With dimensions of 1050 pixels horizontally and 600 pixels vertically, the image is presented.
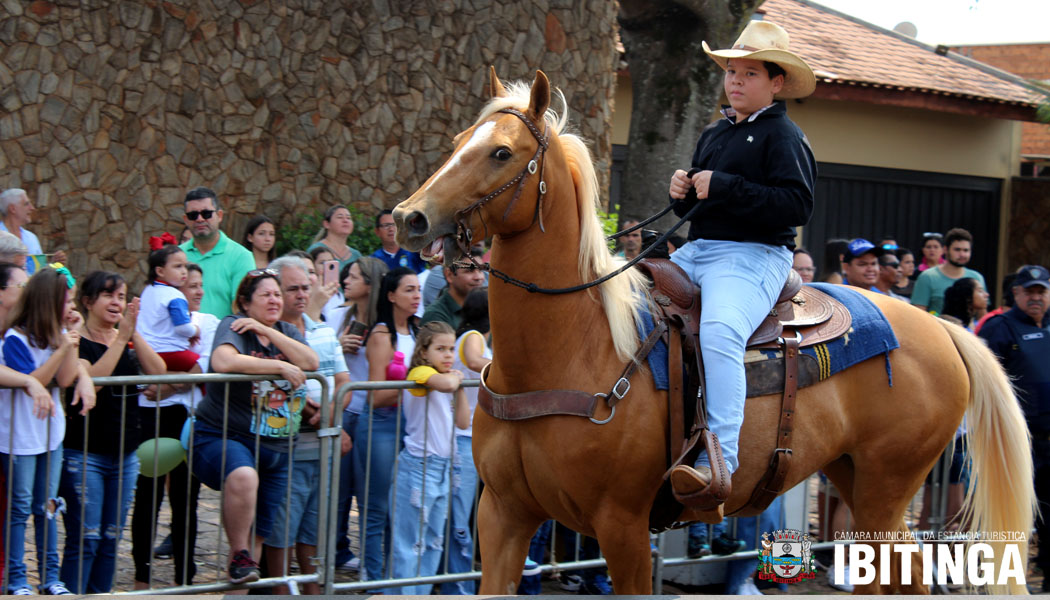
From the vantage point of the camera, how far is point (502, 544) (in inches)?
172

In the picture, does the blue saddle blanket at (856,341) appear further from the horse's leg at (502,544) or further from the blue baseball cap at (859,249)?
the blue baseball cap at (859,249)

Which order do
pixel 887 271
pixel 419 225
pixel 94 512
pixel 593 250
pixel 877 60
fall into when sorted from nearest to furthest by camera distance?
1. pixel 419 225
2. pixel 593 250
3. pixel 94 512
4. pixel 887 271
5. pixel 877 60

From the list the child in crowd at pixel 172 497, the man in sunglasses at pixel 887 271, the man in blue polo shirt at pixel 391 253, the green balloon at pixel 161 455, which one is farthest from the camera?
the man in sunglasses at pixel 887 271

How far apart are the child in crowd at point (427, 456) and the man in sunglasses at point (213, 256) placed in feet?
7.82

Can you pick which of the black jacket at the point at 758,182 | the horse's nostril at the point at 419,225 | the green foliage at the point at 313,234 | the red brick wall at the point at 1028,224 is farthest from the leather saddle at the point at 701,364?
the red brick wall at the point at 1028,224

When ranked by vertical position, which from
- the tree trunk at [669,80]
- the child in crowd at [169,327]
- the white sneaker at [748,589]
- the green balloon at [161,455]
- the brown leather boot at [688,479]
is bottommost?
the white sneaker at [748,589]

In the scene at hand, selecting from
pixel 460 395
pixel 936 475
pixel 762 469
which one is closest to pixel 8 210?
pixel 460 395

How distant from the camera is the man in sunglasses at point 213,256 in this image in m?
7.81

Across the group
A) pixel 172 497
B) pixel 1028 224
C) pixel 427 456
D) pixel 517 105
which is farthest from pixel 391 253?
pixel 1028 224

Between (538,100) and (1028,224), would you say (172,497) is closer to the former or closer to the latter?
(538,100)

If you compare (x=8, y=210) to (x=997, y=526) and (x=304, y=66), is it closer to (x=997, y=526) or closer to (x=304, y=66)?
(x=304, y=66)

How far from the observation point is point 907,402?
5.03 metres

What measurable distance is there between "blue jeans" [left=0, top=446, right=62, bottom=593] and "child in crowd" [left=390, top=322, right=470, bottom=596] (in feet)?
5.77

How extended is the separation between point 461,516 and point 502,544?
5.92ft
